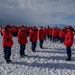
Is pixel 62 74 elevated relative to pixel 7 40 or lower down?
lower down

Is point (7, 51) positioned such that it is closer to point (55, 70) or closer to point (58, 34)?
point (55, 70)

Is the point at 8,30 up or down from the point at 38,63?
up

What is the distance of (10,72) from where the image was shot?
832 cm

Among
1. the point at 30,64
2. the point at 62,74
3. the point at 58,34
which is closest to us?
the point at 62,74

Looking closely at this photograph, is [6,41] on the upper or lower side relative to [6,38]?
lower

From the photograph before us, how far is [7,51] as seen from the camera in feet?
33.0

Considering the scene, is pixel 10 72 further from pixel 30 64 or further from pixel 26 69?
pixel 30 64

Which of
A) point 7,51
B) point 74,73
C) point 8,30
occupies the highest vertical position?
point 8,30

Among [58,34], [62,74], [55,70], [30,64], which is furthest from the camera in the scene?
[58,34]

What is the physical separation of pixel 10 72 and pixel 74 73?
2793mm

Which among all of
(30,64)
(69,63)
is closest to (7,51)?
(30,64)

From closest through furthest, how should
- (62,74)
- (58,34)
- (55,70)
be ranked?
(62,74) → (55,70) → (58,34)

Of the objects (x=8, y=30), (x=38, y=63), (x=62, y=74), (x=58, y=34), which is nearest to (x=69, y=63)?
(x=38, y=63)

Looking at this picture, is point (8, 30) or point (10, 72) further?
point (8, 30)
